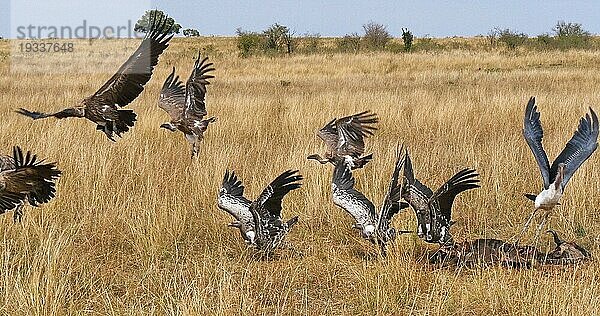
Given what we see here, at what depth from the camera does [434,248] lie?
4785 millimetres

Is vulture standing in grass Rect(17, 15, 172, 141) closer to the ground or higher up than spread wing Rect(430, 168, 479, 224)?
higher up

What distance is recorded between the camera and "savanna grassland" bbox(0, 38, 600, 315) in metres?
3.80

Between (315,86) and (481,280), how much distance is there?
13.9 metres

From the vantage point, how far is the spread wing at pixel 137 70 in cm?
523

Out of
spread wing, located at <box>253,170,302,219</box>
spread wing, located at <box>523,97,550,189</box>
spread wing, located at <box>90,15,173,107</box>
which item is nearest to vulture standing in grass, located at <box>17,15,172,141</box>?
spread wing, located at <box>90,15,173,107</box>

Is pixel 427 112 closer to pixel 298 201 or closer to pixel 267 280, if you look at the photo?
pixel 298 201

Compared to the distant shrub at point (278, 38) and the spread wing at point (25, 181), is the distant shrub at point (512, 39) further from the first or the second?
the spread wing at point (25, 181)

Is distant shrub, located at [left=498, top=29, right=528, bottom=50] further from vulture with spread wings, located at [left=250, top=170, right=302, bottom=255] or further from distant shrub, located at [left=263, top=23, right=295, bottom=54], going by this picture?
vulture with spread wings, located at [left=250, top=170, right=302, bottom=255]

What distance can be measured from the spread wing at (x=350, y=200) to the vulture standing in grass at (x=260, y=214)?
27cm

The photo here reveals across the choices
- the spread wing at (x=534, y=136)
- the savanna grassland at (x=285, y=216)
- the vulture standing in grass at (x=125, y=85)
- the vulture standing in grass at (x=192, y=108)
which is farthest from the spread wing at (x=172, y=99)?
the spread wing at (x=534, y=136)

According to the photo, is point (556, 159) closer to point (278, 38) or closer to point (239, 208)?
point (239, 208)

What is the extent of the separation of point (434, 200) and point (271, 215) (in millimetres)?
1028

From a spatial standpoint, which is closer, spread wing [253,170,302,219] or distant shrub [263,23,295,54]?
spread wing [253,170,302,219]

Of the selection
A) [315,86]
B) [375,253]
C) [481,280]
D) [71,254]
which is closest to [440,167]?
[375,253]
